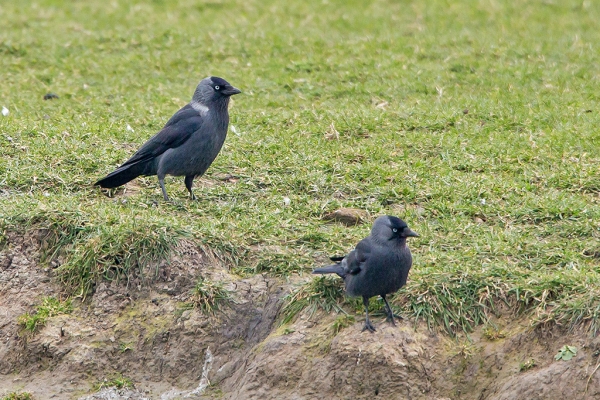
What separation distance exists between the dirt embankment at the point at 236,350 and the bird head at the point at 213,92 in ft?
Answer: 5.81

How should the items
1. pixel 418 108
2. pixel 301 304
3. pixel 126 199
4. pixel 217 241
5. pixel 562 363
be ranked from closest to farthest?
pixel 562 363
pixel 301 304
pixel 217 241
pixel 126 199
pixel 418 108

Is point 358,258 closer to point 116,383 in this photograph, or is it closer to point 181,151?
point 116,383

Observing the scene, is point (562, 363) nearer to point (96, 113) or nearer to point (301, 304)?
point (301, 304)

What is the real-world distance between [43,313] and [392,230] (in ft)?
7.87

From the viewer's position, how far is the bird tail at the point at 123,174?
750cm

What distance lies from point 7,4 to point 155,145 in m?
7.50

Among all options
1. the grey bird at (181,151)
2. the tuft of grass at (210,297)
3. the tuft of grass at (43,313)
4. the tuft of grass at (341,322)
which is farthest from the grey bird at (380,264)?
the grey bird at (181,151)

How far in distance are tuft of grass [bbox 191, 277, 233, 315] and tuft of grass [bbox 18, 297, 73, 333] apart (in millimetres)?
891

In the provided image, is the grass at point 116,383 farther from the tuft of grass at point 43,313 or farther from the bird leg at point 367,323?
the bird leg at point 367,323

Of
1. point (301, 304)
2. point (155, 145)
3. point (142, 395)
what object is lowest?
point (142, 395)

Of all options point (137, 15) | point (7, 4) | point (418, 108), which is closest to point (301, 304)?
point (418, 108)

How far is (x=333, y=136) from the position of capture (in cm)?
902

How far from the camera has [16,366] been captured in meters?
6.29

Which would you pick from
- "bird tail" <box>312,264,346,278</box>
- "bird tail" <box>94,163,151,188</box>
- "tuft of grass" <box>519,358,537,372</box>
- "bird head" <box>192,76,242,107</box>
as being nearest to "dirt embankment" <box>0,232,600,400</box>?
"tuft of grass" <box>519,358,537,372</box>
